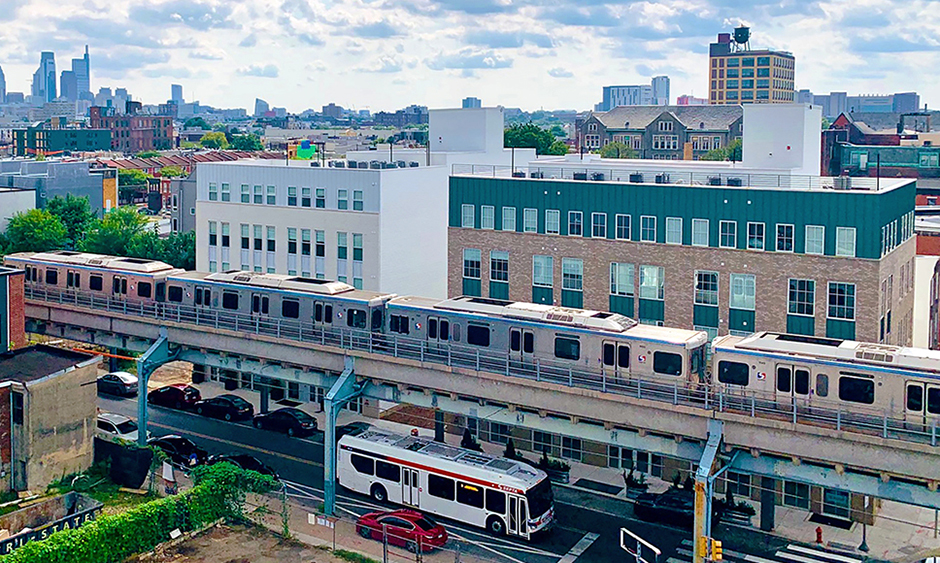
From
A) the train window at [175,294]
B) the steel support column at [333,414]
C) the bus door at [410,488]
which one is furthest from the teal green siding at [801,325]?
the train window at [175,294]

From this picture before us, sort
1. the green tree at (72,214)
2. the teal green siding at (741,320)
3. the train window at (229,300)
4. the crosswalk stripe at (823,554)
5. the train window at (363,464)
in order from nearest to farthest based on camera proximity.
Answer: the crosswalk stripe at (823,554)
the train window at (363,464)
the teal green siding at (741,320)
the train window at (229,300)
the green tree at (72,214)

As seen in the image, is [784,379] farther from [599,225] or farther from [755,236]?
[599,225]

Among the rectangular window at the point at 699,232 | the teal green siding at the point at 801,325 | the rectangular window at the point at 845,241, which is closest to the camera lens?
the rectangular window at the point at 845,241

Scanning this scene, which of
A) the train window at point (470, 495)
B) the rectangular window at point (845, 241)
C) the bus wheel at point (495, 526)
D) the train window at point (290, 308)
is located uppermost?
the rectangular window at point (845, 241)

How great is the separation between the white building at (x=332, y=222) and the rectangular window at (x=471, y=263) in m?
5.71

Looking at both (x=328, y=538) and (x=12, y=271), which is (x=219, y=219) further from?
(x=328, y=538)

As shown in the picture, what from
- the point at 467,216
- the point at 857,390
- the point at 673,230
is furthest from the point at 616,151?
the point at 857,390

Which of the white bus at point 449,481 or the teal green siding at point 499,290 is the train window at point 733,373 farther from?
the teal green siding at point 499,290

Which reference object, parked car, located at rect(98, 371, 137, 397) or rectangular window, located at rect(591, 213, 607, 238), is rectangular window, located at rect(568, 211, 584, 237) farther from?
parked car, located at rect(98, 371, 137, 397)

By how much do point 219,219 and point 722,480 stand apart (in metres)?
41.7

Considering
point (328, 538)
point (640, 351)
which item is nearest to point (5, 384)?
point (328, 538)

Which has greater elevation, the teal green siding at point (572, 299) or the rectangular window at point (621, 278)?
the rectangular window at point (621, 278)

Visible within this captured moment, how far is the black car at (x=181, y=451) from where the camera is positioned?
5428 centimetres

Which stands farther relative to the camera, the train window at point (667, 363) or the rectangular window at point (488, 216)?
the rectangular window at point (488, 216)
